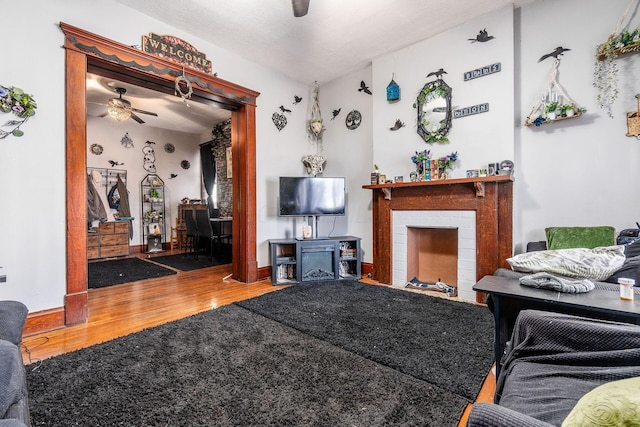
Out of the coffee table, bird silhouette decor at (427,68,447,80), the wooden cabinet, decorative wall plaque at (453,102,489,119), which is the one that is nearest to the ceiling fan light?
the wooden cabinet

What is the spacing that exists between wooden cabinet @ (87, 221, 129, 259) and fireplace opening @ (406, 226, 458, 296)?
534 cm

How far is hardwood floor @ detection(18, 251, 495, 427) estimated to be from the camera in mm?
2033

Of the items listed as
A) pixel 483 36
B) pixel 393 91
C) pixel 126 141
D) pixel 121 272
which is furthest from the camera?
pixel 126 141

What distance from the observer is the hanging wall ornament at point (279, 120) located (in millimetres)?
4042

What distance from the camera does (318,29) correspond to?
10.0 ft

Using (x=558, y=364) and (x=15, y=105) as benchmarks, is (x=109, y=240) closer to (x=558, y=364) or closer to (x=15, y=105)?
(x=15, y=105)

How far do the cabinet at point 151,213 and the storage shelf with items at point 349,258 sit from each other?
4.61 metres

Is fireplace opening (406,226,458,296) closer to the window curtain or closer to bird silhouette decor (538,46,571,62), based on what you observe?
bird silhouette decor (538,46,571,62)

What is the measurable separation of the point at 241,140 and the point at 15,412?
3.36 m

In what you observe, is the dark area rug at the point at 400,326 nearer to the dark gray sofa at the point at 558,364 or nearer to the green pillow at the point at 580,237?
the dark gray sofa at the point at 558,364

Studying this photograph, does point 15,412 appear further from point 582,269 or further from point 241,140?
point 241,140

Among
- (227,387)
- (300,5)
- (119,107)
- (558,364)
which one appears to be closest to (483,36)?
(300,5)

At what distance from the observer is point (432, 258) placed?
3.62 meters

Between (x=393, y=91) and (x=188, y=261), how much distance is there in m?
4.27
